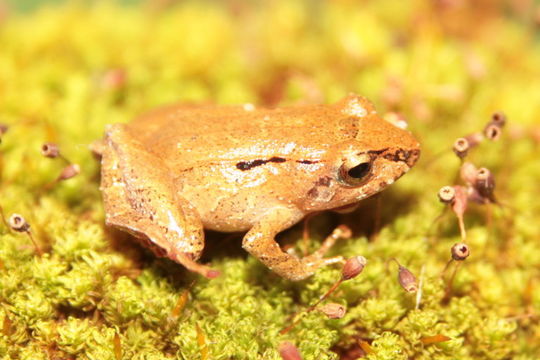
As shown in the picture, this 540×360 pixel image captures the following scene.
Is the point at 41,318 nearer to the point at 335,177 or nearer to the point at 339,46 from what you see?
the point at 335,177

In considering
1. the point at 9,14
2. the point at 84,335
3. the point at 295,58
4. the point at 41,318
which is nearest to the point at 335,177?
the point at 84,335

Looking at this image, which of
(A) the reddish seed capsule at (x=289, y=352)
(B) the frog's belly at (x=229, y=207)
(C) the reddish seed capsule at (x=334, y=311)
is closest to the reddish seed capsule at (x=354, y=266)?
(C) the reddish seed capsule at (x=334, y=311)

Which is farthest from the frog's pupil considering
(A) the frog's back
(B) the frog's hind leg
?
(B) the frog's hind leg

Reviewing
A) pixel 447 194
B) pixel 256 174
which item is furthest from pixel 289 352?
pixel 447 194

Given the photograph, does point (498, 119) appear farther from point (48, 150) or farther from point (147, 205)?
point (48, 150)

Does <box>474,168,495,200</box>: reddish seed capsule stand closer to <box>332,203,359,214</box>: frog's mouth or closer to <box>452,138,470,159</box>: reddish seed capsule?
<box>452,138,470,159</box>: reddish seed capsule
